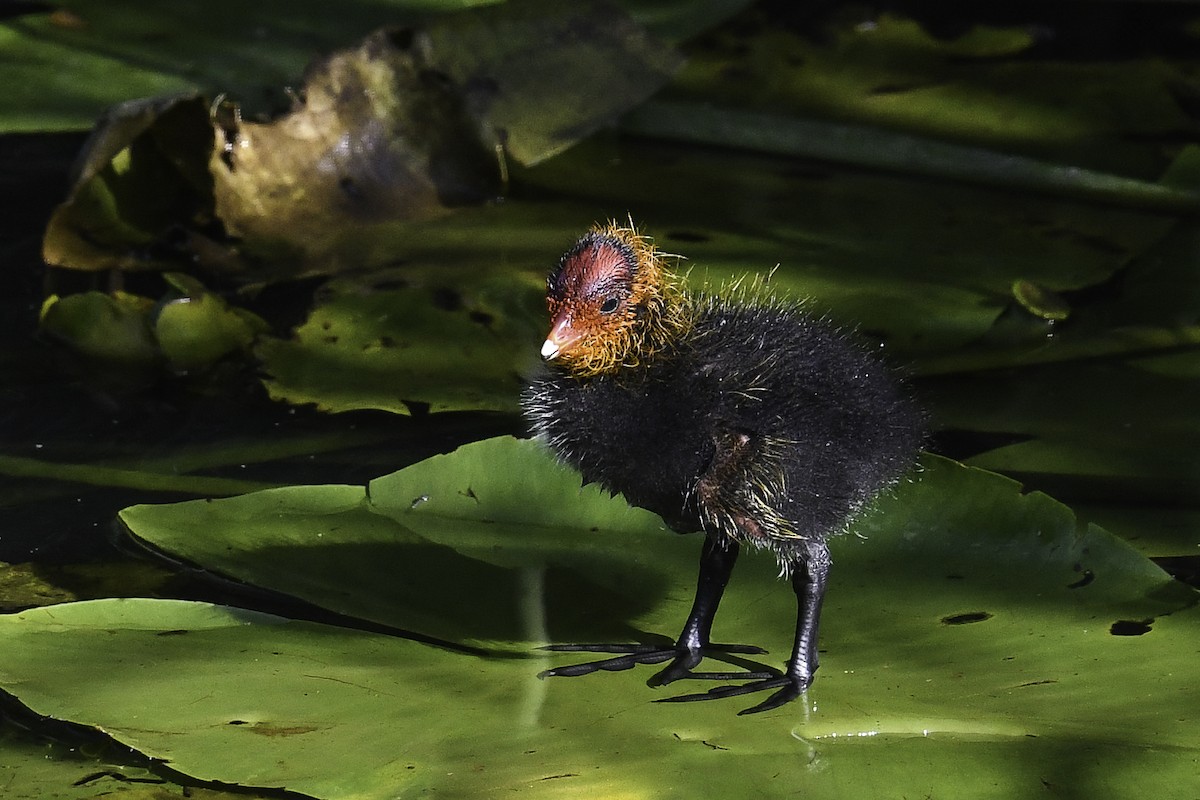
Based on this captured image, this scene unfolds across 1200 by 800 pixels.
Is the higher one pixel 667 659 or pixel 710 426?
pixel 710 426

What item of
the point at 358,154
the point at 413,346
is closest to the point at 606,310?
the point at 413,346

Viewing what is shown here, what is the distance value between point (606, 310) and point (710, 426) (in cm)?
22

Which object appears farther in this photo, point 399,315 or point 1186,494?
point 399,315

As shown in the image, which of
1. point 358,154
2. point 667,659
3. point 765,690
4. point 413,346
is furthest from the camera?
point 358,154

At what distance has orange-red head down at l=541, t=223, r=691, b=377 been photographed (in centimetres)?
224

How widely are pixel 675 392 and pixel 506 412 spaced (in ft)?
3.19

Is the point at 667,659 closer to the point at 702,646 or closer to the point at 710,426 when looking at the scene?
the point at 702,646

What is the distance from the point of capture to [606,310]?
2.25 m

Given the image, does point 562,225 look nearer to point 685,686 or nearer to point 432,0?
point 432,0

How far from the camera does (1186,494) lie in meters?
2.84

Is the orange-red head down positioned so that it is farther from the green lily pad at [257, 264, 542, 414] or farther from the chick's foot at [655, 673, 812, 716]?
the green lily pad at [257, 264, 542, 414]

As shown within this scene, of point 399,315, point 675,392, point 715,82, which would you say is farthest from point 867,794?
point 715,82

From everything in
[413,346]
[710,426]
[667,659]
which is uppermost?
[710,426]

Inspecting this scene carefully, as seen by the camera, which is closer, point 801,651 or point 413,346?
point 801,651
